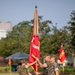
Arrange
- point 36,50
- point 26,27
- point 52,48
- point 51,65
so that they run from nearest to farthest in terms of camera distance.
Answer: point 51,65 < point 36,50 < point 52,48 < point 26,27

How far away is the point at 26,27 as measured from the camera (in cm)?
7125

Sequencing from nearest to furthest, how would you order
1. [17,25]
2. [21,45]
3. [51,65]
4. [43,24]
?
1. [51,65]
2. [43,24]
3. [21,45]
4. [17,25]

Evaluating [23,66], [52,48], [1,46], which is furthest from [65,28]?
[23,66]

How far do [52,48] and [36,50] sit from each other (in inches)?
1819

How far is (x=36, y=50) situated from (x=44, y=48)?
49.0 metres

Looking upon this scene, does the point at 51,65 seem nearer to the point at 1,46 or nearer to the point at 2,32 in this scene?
the point at 1,46

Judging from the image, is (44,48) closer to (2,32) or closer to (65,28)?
(65,28)

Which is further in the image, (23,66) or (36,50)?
(23,66)

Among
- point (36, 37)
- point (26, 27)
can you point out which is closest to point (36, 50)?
point (36, 37)

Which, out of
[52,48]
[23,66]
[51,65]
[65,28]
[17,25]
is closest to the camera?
[51,65]

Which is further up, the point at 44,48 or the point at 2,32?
the point at 2,32

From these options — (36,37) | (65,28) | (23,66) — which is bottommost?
(23,66)

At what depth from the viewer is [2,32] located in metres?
191

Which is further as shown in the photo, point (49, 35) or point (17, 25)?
point (17, 25)
